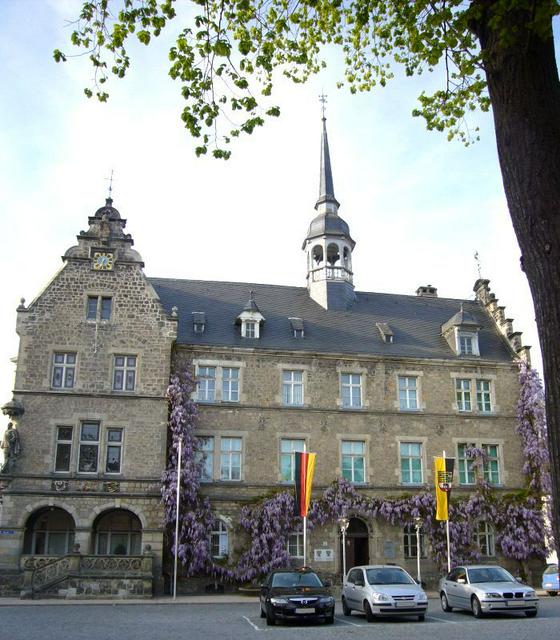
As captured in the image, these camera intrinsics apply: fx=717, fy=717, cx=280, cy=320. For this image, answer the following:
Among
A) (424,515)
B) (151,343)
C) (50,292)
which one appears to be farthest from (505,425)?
(50,292)

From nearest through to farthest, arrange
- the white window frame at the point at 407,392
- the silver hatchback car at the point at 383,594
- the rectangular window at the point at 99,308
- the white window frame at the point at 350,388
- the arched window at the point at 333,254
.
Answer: the silver hatchback car at the point at 383,594 < the rectangular window at the point at 99,308 < the white window frame at the point at 350,388 < the white window frame at the point at 407,392 < the arched window at the point at 333,254

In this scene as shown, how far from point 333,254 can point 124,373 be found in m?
13.0

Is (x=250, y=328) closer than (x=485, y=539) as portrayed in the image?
No

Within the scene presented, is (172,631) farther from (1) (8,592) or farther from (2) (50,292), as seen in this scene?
(2) (50,292)

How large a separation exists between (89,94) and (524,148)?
5.39m

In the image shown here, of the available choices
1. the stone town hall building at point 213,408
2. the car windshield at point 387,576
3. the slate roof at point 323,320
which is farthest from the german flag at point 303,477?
the car windshield at point 387,576

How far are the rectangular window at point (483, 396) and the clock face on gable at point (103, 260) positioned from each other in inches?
646

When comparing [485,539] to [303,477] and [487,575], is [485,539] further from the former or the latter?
[487,575]

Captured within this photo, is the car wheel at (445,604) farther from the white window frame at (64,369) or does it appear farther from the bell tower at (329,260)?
the bell tower at (329,260)

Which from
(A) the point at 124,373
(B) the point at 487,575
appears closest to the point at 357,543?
(B) the point at 487,575

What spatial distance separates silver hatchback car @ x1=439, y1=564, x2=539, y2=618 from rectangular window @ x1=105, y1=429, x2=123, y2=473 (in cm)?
1251

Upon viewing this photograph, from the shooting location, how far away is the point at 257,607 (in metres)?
22.0

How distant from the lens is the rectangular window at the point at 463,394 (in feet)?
101

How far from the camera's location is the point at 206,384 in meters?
29.1
